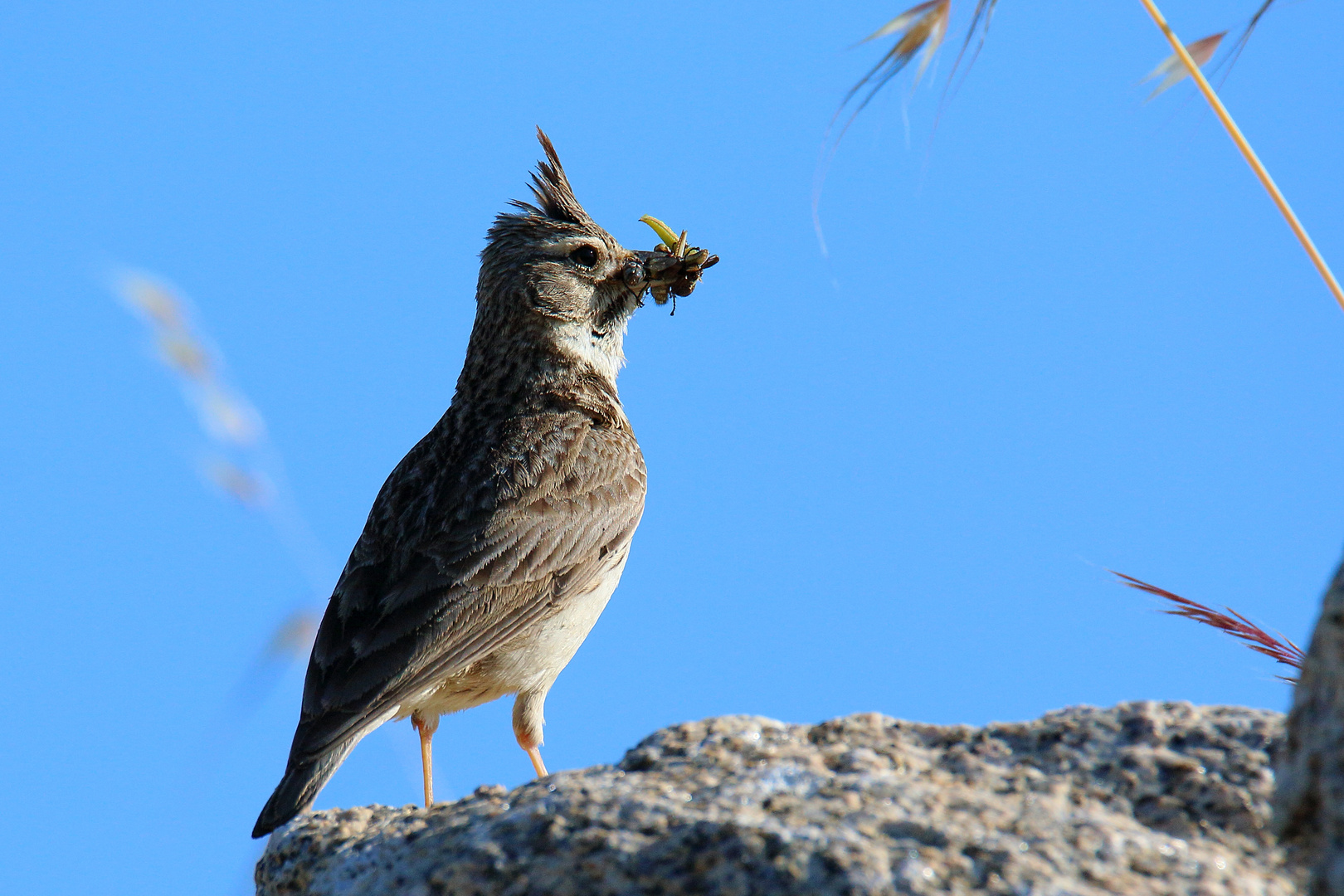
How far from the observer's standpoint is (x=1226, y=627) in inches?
130

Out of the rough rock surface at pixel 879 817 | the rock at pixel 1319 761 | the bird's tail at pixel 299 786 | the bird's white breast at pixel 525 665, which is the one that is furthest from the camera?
the bird's white breast at pixel 525 665

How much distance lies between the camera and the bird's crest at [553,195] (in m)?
7.99

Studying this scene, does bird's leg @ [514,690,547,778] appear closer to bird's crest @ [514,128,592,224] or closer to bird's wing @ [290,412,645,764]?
bird's wing @ [290,412,645,764]

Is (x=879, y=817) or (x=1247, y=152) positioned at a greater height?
(x=1247, y=152)

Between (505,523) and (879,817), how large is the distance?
12.0 feet

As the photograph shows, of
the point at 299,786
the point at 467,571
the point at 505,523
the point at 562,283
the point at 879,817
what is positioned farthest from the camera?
the point at 562,283

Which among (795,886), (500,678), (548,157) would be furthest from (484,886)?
(548,157)

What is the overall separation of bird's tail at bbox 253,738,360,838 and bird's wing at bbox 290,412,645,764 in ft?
0.10

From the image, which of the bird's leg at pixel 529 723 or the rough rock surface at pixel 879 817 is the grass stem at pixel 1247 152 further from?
the bird's leg at pixel 529 723

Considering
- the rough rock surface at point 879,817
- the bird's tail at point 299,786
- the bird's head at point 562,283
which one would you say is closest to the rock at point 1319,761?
the rough rock surface at point 879,817

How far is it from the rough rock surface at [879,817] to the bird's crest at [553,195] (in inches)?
203

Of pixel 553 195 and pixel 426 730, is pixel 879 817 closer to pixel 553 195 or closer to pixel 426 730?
pixel 426 730

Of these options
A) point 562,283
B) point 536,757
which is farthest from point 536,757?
point 562,283

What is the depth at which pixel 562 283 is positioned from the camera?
25.0 feet
